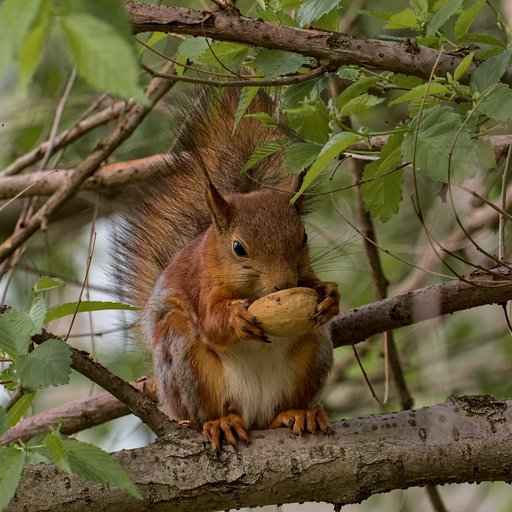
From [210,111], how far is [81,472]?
1.39 metres

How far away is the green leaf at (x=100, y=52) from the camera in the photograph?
76cm

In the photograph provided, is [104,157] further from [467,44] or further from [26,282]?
[467,44]

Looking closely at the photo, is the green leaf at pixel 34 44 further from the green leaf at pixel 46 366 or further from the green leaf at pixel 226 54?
the green leaf at pixel 226 54

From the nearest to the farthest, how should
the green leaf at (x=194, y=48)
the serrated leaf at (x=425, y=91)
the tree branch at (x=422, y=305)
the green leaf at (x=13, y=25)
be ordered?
the green leaf at (x=13, y=25)
the serrated leaf at (x=425, y=91)
the green leaf at (x=194, y=48)
the tree branch at (x=422, y=305)

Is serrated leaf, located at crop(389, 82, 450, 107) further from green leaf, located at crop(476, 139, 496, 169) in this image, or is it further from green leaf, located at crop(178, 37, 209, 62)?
green leaf, located at crop(178, 37, 209, 62)


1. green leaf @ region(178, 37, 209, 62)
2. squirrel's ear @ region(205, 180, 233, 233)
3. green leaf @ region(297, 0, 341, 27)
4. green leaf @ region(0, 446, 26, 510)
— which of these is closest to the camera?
green leaf @ region(0, 446, 26, 510)

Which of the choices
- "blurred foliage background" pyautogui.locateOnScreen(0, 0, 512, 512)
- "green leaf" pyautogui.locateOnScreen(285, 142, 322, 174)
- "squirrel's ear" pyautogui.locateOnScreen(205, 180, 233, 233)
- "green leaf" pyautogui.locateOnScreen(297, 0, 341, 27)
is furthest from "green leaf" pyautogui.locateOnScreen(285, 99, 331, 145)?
"blurred foliage background" pyautogui.locateOnScreen(0, 0, 512, 512)

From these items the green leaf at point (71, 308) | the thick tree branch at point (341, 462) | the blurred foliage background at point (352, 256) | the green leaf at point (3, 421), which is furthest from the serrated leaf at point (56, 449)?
the blurred foliage background at point (352, 256)

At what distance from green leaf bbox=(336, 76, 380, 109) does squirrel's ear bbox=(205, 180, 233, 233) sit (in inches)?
20.2

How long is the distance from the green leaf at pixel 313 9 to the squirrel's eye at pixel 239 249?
58 centimetres

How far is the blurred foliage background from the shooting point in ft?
9.68

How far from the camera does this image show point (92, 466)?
3.98ft

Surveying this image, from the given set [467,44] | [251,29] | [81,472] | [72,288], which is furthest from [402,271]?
[81,472]

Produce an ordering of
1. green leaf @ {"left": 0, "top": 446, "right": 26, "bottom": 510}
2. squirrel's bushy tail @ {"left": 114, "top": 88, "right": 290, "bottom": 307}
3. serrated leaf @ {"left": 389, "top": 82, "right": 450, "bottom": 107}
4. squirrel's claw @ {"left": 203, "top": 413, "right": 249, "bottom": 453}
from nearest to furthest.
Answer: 1. green leaf @ {"left": 0, "top": 446, "right": 26, "bottom": 510}
2. serrated leaf @ {"left": 389, "top": 82, "right": 450, "bottom": 107}
3. squirrel's claw @ {"left": 203, "top": 413, "right": 249, "bottom": 453}
4. squirrel's bushy tail @ {"left": 114, "top": 88, "right": 290, "bottom": 307}
